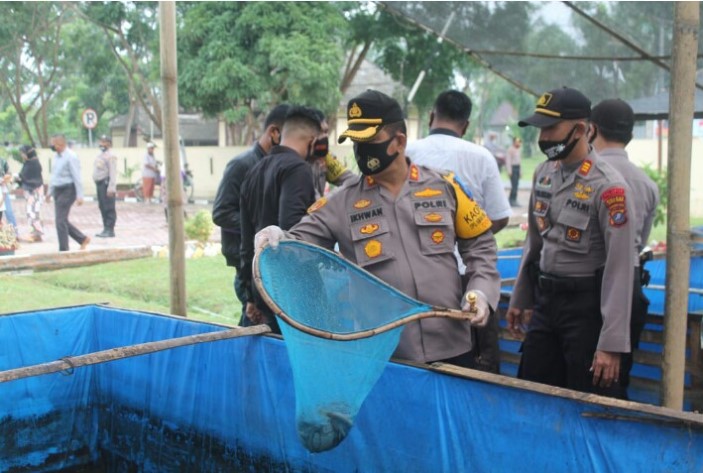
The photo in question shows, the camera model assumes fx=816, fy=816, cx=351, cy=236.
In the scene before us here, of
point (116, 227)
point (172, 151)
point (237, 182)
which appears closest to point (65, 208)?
point (116, 227)

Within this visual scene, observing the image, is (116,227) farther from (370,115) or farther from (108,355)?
(370,115)

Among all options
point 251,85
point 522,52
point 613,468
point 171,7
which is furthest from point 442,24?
point 251,85

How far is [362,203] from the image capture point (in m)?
3.06

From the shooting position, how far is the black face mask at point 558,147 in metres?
3.49

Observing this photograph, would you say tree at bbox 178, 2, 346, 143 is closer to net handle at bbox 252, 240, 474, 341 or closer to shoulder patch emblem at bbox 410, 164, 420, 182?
shoulder patch emblem at bbox 410, 164, 420, 182

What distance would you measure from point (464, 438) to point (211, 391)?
4.88ft

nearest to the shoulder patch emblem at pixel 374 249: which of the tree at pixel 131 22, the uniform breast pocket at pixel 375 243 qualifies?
the uniform breast pocket at pixel 375 243

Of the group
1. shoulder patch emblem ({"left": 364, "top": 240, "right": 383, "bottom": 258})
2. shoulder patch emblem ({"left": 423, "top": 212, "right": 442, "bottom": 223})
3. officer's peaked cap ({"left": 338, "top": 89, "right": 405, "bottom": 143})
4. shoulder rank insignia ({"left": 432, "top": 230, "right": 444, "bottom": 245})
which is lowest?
shoulder patch emblem ({"left": 364, "top": 240, "right": 383, "bottom": 258})

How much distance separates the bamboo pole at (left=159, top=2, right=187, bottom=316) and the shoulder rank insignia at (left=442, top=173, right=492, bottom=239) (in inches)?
103

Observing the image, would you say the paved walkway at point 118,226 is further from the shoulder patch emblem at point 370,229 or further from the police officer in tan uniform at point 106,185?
the shoulder patch emblem at point 370,229

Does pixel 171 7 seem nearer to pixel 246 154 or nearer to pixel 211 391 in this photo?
pixel 246 154

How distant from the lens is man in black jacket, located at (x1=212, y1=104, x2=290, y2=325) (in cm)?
467

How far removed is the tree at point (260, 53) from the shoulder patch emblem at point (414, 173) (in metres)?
15.5

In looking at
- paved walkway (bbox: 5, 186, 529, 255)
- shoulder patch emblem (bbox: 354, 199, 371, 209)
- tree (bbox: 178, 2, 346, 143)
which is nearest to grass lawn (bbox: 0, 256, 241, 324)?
paved walkway (bbox: 5, 186, 529, 255)
